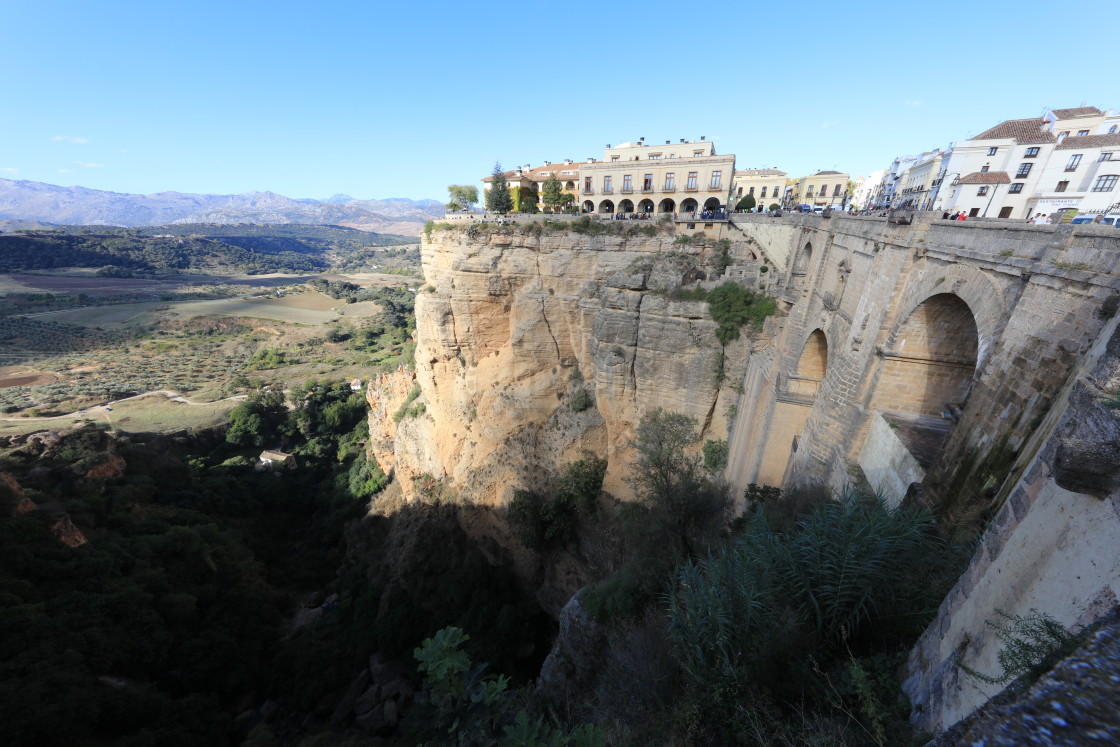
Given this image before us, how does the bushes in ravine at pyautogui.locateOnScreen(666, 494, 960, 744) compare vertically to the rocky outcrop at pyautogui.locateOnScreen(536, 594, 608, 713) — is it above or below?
above

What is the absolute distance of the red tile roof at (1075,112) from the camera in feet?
83.8

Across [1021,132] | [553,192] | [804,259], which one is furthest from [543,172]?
[1021,132]

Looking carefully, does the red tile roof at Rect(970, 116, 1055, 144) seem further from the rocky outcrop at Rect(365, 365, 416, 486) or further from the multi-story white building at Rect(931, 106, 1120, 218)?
the rocky outcrop at Rect(365, 365, 416, 486)

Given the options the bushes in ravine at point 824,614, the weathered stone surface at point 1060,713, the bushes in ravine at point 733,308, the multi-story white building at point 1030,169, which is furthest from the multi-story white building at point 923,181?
the weathered stone surface at point 1060,713

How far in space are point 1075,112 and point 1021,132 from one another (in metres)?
9.71

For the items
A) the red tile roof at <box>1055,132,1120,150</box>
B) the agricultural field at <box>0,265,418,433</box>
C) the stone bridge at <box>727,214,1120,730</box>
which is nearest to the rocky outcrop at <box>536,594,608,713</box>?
the stone bridge at <box>727,214,1120,730</box>

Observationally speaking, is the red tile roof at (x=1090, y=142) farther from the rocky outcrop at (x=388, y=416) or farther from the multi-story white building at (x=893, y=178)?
the rocky outcrop at (x=388, y=416)

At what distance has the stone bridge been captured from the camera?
3.26 metres

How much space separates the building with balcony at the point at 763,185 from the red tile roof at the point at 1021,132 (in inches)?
563

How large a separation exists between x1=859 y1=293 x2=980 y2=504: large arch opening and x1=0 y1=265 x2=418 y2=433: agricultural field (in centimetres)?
3280

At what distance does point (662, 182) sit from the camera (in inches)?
1104

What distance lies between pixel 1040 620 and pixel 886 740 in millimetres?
1789

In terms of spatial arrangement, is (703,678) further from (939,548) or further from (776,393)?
(776,393)

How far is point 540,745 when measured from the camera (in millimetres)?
4133
